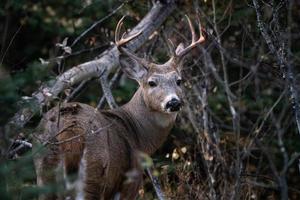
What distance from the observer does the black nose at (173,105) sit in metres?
8.18

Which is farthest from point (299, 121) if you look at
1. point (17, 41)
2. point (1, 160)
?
point (17, 41)

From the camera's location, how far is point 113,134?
7480mm

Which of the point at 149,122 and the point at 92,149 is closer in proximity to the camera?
the point at 92,149

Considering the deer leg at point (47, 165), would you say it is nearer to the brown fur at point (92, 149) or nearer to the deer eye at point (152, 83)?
the brown fur at point (92, 149)

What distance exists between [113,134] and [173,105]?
936mm

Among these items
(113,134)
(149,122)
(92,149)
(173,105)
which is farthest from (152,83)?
(92,149)

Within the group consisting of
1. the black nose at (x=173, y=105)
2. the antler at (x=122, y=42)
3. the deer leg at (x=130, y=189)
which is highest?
the antler at (x=122, y=42)

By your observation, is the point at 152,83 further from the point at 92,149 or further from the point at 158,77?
the point at 92,149

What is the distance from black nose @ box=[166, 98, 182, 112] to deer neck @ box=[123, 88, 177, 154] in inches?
13.9

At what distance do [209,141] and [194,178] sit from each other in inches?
19.6

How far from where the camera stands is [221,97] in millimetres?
11203

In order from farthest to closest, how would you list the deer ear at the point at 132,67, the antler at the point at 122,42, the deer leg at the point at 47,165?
the deer ear at the point at 132,67 → the antler at the point at 122,42 → the deer leg at the point at 47,165

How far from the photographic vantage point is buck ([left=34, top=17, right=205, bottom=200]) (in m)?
6.62

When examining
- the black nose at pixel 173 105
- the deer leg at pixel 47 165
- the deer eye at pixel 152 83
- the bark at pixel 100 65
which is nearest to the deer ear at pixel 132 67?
the deer eye at pixel 152 83
